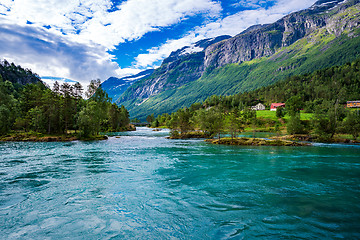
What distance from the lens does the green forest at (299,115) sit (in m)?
66.4

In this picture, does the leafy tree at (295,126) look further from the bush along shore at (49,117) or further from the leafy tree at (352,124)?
the bush along shore at (49,117)

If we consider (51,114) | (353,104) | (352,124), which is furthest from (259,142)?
(353,104)

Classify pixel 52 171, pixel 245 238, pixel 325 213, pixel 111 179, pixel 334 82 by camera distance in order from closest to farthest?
pixel 245 238 → pixel 325 213 → pixel 111 179 → pixel 52 171 → pixel 334 82

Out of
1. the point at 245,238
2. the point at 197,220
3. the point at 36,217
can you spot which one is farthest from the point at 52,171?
the point at 245,238

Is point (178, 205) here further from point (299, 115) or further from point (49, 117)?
point (299, 115)

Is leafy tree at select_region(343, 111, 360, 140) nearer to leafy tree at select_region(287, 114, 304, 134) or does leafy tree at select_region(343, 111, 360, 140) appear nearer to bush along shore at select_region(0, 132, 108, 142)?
leafy tree at select_region(287, 114, 304, 134)

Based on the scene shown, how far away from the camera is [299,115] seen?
102 m

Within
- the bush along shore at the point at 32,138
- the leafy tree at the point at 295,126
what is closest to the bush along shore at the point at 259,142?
the leafy tree at the point at 295,126

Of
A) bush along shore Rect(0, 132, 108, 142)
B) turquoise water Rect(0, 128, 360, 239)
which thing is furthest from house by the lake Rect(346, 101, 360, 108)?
bush along shore Rect(0, 132, 108, 142)

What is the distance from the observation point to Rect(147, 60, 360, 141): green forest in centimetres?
6638

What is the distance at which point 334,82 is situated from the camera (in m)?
173

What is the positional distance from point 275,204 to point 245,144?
1822 inches

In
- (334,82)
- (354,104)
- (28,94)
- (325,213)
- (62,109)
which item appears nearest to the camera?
(325,213)

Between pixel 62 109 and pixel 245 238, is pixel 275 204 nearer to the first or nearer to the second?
pixel 245 238
